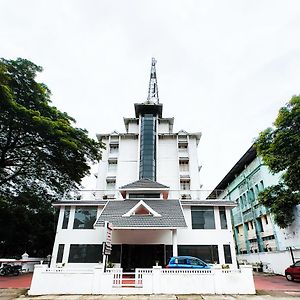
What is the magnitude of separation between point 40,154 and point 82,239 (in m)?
8.03

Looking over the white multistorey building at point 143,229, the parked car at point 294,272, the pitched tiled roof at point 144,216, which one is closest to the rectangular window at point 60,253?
the white multistorey building at point 143,229

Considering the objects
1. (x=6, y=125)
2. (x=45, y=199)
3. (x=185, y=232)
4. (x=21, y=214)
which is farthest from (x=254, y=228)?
(x=6, y=125)

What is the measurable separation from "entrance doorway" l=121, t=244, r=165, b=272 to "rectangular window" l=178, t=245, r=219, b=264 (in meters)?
1.60

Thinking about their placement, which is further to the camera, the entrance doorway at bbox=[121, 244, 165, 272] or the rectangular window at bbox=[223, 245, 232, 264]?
the entrance doorway at bbox=[121, 244, 165, 272]

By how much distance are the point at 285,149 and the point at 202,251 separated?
963 centimetres

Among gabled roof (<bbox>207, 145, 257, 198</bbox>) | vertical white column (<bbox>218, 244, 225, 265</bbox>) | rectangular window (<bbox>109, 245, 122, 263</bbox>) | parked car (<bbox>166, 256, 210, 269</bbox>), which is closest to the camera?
parked car (<bbox>166, 256, 210, 269</bbox>)

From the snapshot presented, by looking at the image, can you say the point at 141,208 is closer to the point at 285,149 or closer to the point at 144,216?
the point at 144,216

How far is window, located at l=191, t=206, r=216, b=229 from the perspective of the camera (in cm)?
1808

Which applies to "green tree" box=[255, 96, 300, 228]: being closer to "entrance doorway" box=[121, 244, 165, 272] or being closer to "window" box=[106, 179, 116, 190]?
"entrance doorway" box=[121, 244, 165, 272]

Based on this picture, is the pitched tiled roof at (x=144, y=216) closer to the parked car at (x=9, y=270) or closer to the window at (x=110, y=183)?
the parked car at (x=9, y=270)

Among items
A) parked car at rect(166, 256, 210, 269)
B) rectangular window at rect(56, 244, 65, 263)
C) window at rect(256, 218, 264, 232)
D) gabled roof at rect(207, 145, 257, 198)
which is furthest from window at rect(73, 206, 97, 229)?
window at rect(256, 218, 264, 232)

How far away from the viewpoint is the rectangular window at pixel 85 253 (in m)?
17.0

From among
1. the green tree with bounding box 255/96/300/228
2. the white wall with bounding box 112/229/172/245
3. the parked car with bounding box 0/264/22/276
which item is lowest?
the parked car with bounding box 0/264/22/276

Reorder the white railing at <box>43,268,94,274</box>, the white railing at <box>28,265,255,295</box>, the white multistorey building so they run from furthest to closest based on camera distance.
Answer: the white multistorey building < the white railing at <box>43,268,94,274</box> < the white railing at <box>28,265,255,295</box>
